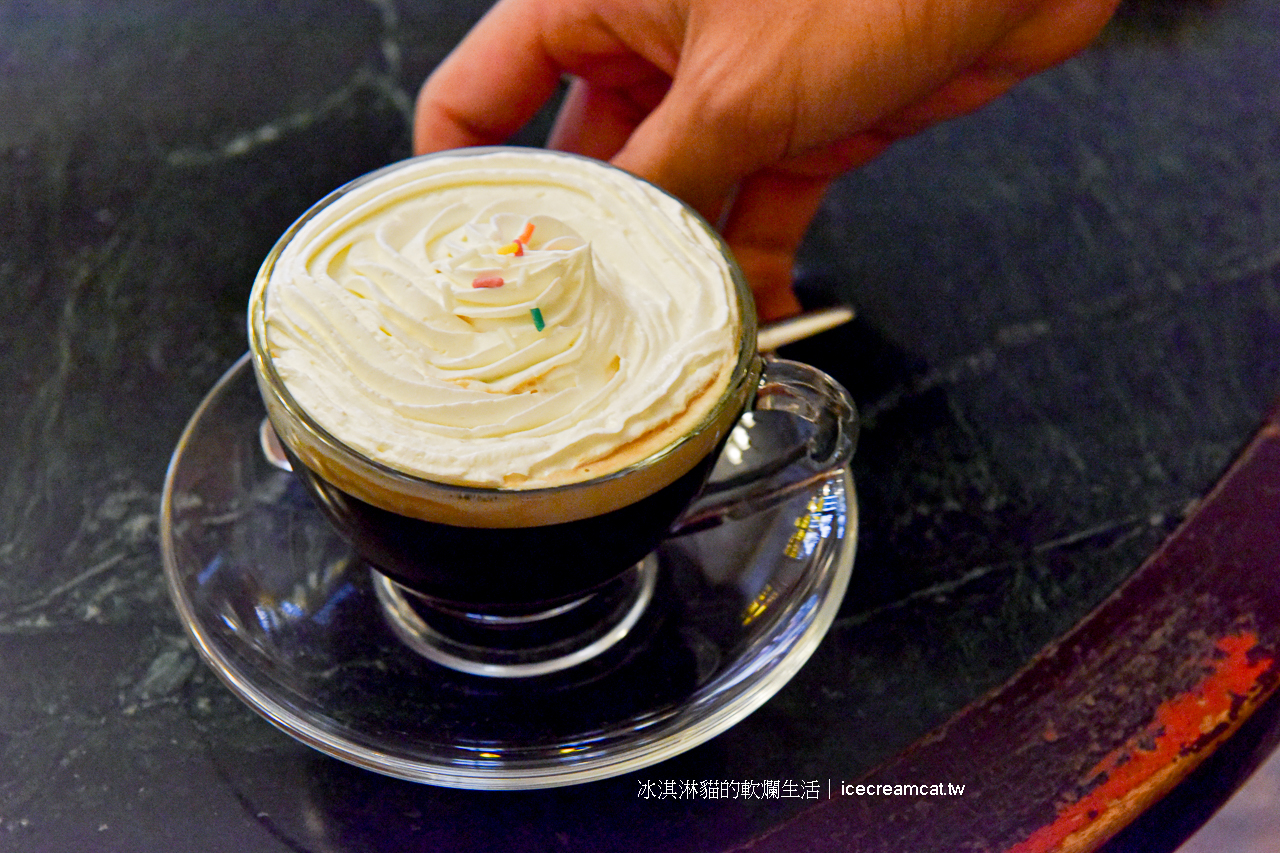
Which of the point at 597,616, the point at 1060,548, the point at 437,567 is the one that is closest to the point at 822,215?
the point at 1060,548

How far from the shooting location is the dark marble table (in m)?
0.90

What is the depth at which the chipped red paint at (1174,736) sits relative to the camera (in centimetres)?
90

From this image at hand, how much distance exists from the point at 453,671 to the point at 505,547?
0.20 metres

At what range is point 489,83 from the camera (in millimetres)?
1296

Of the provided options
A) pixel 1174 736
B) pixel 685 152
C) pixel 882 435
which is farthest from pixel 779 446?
pixel 1174 736

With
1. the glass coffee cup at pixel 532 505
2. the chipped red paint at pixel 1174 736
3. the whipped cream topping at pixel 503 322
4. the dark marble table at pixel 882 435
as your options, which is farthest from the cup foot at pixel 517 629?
the chipped red paint at pixel 1174 736

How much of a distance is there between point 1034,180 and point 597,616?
0.90 meters

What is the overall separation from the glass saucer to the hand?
0.31m

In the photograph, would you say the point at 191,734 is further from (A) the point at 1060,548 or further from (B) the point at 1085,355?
(B) the point at 1085,355

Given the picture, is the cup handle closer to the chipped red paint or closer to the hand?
the hand

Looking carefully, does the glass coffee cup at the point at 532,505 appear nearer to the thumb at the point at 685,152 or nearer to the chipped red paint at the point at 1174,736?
the thumb at the point at 685,152

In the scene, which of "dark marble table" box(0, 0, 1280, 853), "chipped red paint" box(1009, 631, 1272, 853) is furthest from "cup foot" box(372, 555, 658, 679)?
"chipped red paint" box(1009, 631, 1272, 853)

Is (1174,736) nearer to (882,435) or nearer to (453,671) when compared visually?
(882,435)

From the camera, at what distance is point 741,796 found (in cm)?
90
